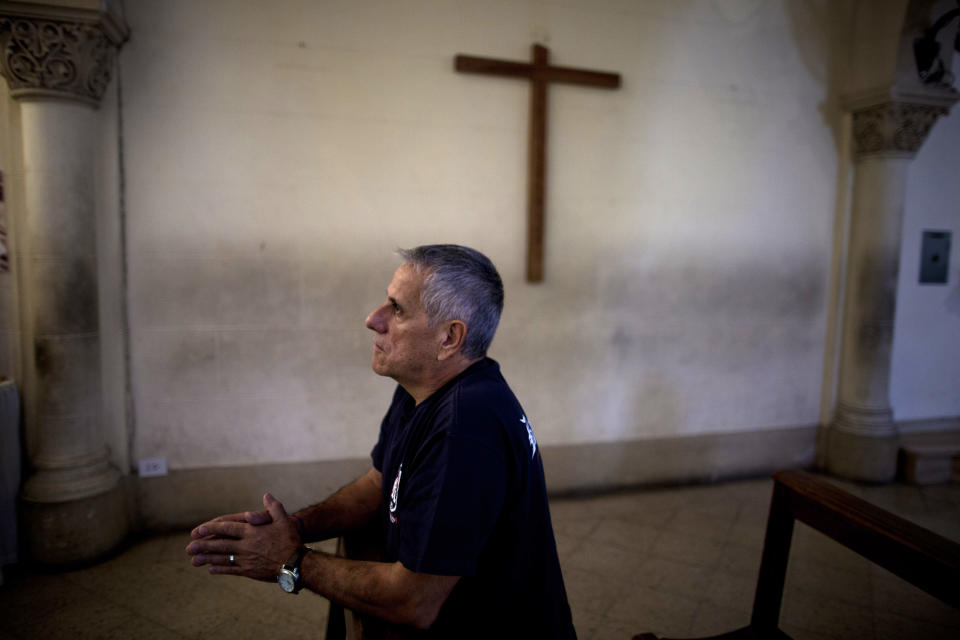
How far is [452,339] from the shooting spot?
133 cm

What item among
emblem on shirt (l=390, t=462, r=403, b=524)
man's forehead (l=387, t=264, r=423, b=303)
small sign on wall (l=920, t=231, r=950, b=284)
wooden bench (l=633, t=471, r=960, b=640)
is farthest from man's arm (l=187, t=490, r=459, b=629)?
small sign on wall (l=920, t=231, r=950, b=284)

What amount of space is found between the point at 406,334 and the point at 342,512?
57cm

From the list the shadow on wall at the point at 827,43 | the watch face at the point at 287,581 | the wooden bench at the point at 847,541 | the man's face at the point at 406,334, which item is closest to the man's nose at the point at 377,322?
the man's face at the point at 406,334

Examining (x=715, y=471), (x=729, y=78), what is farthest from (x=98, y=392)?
(x=729, y=78)

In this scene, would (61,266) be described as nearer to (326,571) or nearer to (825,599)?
(326,571)

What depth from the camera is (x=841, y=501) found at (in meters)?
1.60

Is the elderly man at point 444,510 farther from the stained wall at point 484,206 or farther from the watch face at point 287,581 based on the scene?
the stained wall at point 484,206

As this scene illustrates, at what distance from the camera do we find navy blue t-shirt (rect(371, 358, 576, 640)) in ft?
3.58

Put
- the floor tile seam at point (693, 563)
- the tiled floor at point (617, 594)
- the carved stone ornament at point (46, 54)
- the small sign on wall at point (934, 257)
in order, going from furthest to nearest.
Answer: the small sign on wall at point (934, 257) < the floor tile seam at point (693, 563) < the carved stone ornament at point (46, 54) < the tiled floor at point (617, 594)

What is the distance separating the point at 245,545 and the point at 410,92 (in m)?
2.51

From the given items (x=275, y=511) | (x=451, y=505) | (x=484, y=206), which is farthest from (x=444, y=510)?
(x=484, y=206)

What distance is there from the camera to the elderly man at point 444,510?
111 cm

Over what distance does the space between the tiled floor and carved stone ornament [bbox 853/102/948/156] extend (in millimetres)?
2298

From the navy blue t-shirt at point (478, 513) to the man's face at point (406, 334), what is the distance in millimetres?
81
